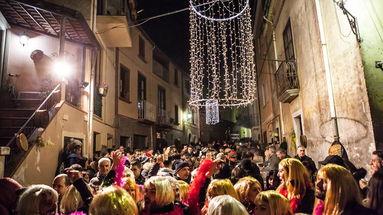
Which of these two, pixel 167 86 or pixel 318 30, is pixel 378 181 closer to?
pixel 318 30

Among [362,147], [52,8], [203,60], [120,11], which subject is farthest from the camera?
[120,11]

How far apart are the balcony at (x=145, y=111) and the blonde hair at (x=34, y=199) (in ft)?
51.0

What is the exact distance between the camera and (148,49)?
20594 mm

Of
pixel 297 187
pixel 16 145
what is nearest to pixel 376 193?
pixel 297 187

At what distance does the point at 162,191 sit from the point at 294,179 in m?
1.59

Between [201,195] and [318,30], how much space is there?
5954mm

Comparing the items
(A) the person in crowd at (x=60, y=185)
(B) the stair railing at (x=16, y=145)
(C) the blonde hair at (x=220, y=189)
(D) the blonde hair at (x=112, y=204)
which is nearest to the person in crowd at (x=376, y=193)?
(C) the blonde hair at (x=220, y=189)

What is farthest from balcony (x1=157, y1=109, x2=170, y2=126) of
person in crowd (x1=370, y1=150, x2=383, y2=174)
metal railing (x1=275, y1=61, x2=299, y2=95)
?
person in crowd (x1=370, y1=150, x2=383, y2=174)

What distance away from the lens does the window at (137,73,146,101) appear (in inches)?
733

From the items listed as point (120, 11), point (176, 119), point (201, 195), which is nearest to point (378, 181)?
point (201, 195)

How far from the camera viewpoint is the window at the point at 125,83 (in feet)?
53.3

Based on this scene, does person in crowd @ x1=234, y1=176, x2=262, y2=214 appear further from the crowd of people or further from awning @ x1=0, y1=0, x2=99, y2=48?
awning @ x1=0, y1=0, x2=99, y2=48

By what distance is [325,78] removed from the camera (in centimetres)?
736

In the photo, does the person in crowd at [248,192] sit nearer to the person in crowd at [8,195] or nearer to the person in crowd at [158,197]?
the person in crowd at [158,197]
